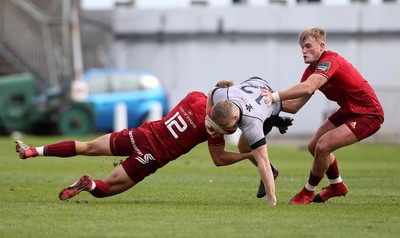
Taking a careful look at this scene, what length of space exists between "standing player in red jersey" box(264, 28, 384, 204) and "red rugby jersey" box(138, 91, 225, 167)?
1.01 m

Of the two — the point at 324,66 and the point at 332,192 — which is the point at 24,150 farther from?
the point at 332,192

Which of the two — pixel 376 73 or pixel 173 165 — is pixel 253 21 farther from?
pixel 173 165

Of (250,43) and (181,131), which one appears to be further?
(250,43)

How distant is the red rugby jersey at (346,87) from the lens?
12930 millimetres

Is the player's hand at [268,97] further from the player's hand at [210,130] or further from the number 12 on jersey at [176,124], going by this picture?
the number 12 on jersey at [176,124]

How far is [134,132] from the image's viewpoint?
13375 millimetres

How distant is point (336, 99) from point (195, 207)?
7.22 feet

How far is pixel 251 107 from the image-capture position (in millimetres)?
12328

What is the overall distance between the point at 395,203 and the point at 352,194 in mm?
1574

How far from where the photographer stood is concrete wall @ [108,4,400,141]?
3822 centimetres

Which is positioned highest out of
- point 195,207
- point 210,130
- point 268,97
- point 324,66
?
point 324,66

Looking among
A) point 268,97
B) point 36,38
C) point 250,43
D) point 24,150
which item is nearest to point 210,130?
point 268,97

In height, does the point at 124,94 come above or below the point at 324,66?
below

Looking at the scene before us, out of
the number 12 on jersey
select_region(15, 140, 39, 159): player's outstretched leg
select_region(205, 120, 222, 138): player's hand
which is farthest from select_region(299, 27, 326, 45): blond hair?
select_region(15, 140, 39, 159): player's outstretched leg
